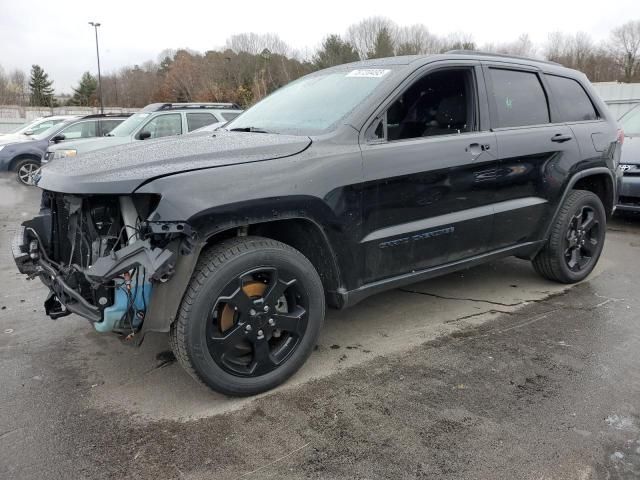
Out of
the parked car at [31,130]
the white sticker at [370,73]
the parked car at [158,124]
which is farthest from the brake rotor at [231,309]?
the parked car at [31,130]

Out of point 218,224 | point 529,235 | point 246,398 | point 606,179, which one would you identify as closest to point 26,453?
point 246,398

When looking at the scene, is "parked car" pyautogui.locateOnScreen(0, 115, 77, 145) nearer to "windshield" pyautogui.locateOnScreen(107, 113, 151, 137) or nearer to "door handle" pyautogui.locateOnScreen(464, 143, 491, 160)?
"windshield" pyautogui.locateOnScreen(107, 113, 151, 137)

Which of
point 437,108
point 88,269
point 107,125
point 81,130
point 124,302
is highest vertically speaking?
point 107,125

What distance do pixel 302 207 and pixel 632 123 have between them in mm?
7490

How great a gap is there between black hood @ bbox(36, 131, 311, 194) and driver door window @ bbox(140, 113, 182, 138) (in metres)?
7.57

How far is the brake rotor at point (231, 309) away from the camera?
2791 mm

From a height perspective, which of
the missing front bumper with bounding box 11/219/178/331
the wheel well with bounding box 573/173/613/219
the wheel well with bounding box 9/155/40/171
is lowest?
the missing front bumper with bounding box 11/219/178/331

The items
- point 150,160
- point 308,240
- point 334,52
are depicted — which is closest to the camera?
point 150,160

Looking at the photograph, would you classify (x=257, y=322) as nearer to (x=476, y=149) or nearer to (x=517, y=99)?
(x=476, y=149)

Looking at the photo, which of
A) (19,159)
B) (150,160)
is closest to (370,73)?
(150,160)

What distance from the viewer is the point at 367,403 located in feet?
9.45

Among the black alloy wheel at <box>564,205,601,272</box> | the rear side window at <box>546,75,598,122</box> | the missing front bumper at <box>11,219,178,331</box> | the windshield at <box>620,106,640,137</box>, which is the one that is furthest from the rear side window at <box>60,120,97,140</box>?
the black alloy wheel at <box>564,205,601,272</box>

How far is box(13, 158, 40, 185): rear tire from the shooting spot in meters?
12.8

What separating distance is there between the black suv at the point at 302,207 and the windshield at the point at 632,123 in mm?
4299
